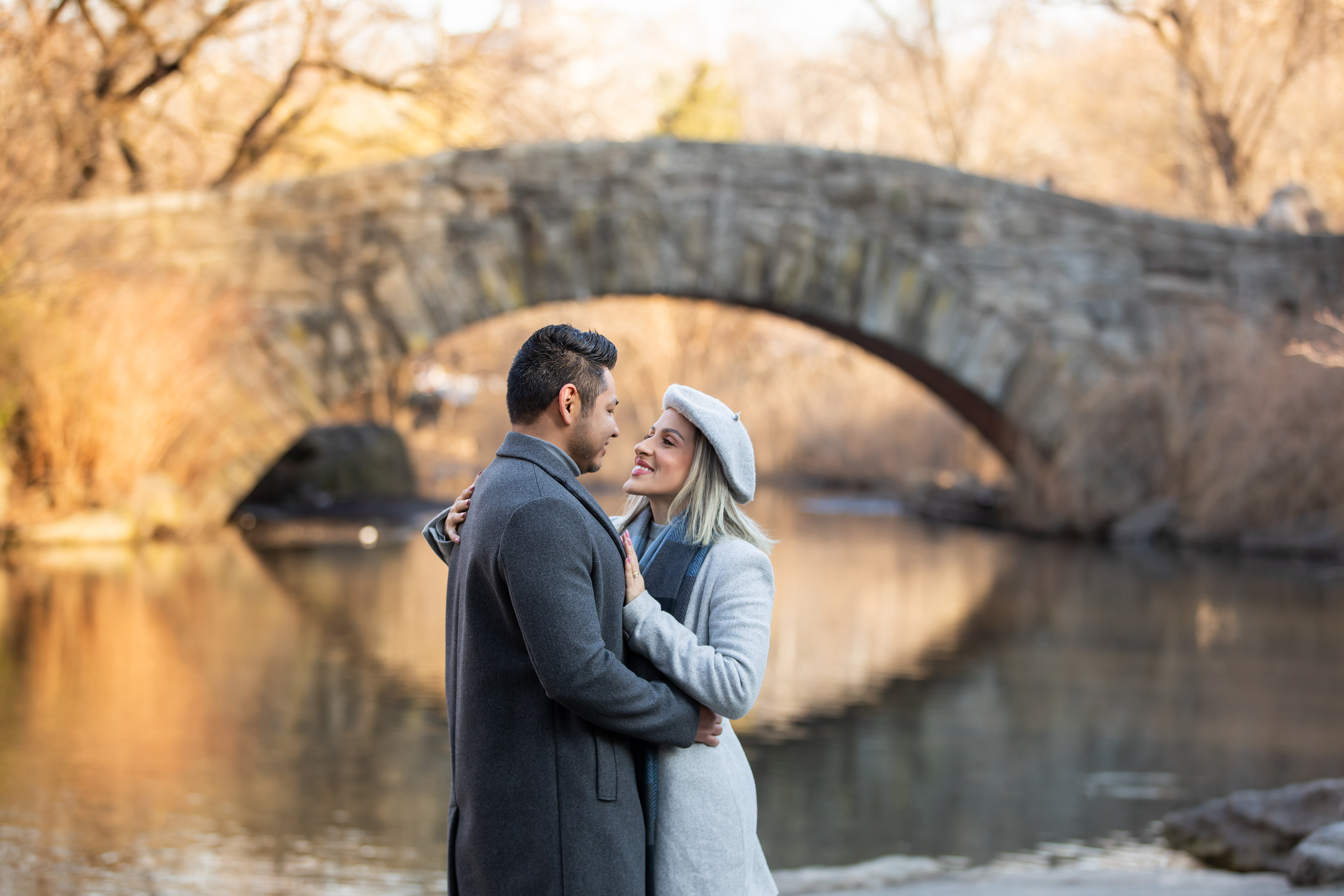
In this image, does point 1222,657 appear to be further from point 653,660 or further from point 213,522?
point 213,522

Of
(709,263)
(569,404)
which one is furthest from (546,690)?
(709,263)

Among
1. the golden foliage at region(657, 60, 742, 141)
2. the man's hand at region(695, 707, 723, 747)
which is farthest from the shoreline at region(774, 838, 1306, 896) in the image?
the golden foliage at region(657, 60, 742, 141)

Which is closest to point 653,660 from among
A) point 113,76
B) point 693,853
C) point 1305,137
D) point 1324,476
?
point 693,853

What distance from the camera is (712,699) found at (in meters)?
2.17

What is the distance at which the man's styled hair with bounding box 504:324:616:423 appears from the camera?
219 cm

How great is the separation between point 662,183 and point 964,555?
12.5 ft

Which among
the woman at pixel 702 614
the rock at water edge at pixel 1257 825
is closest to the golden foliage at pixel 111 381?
the rock at water edge at pixel 1257 825

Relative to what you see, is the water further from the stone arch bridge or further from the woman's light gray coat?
the stone arch bridge

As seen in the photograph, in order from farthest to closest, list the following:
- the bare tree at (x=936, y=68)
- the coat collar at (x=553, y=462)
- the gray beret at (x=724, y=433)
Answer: the bare tree at (x=936, y=68) → the gray beret at (x=724, y=433) → the coat collar at (x=553, y=462)

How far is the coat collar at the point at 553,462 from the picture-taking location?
214cm

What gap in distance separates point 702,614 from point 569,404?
421 mm

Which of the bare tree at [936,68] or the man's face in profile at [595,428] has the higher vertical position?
the bare tree at [936,68]

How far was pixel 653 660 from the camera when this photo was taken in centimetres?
219

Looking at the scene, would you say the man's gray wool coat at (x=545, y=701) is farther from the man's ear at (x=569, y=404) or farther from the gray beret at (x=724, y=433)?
the gray beret at (x=724, y=433)
